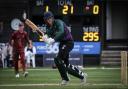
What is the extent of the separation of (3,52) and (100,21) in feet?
20.0

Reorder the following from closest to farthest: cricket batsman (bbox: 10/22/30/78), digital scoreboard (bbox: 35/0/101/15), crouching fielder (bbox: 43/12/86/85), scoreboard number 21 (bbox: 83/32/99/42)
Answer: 1. crouching fielder (bbox: 43/12/86/85)
2. cricket batsman (bbox: 10/22/30/78)
3. scoreboard number 21 (bbox: 83/32/99/42)
4. digital scoreboard (bbox: 35/0/101/15)

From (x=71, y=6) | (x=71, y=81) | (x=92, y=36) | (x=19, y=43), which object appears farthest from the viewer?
(x=71, y=6)

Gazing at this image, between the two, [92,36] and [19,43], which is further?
[92,36]

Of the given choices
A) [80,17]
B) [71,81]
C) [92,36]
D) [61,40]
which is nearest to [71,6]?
[80,17]

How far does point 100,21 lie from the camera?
129ft

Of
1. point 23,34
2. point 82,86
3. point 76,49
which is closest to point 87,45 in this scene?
point 76,49

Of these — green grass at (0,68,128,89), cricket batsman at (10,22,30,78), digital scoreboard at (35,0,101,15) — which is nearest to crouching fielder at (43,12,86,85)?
green grass at (0,68,128,89)

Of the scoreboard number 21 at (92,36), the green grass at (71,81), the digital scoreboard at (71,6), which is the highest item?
the digital scoreboard at (71,6)

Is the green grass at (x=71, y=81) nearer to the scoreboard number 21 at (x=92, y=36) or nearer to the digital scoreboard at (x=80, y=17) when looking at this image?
the scoreboard number 21 at (x=92, y=36)

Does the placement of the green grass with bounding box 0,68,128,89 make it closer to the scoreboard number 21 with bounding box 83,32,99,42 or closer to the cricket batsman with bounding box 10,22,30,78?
the cricket batsman with bounding box 10,22,30,78

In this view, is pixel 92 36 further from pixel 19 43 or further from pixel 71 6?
pixel 19 43

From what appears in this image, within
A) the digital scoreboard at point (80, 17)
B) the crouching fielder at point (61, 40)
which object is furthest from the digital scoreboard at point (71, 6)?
the crouching fielder at point (61, 40)

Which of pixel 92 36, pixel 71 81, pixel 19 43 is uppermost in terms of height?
pixel 19 43

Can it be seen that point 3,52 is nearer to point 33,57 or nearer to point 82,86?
point 33,57
